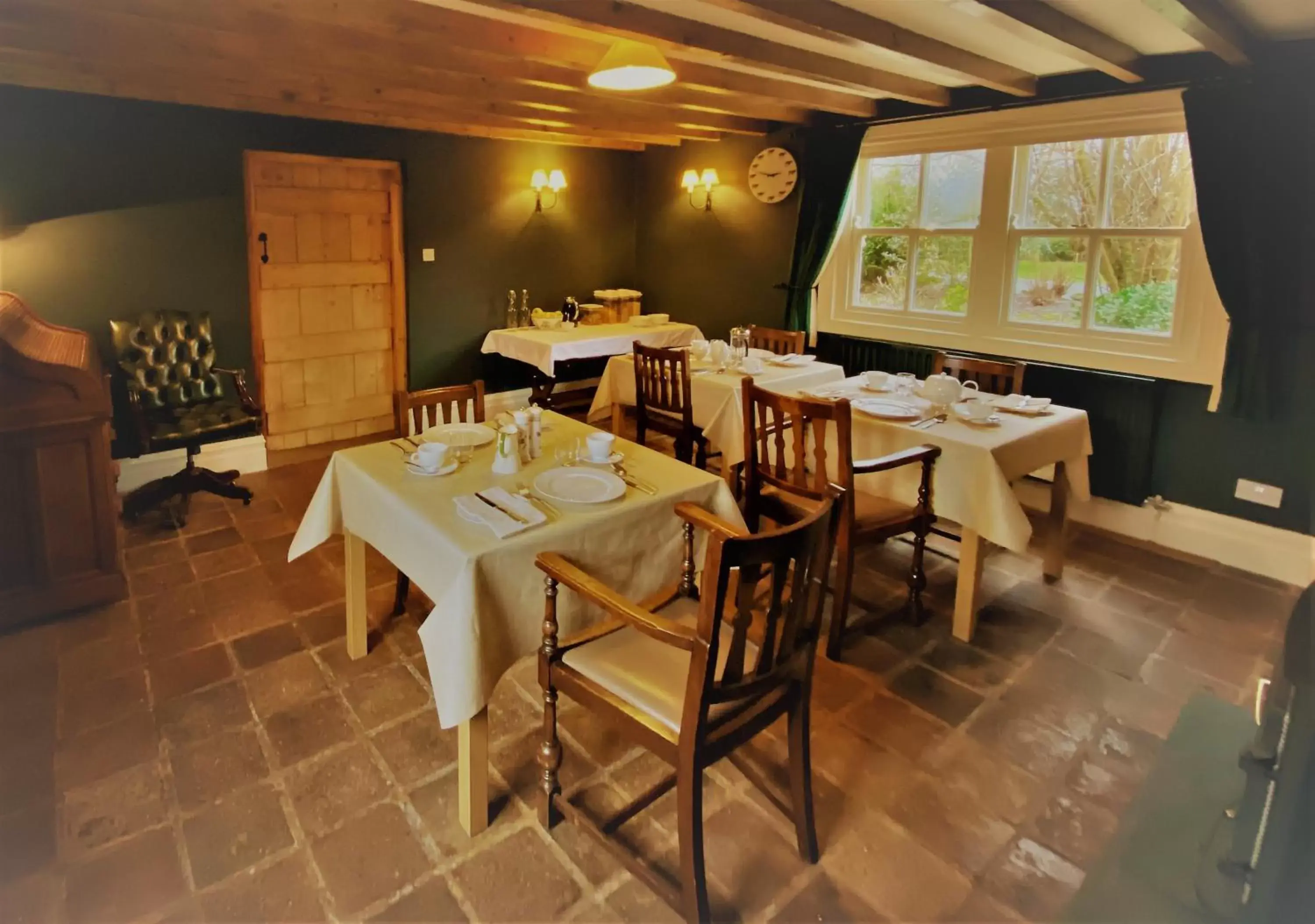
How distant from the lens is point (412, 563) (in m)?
2.07

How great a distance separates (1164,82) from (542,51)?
288 centimetres

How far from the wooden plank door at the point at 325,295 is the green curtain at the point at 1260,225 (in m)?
4.76

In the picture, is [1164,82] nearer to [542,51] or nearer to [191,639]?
[542,51]

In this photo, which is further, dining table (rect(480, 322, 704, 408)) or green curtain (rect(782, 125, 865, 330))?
dining table (rect(480, 322, 704, 408))

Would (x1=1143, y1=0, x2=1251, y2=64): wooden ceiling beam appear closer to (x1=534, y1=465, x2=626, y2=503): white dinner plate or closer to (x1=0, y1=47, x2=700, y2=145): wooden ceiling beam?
(x1=534, y1=465, x2=626, y2=503): white dinner plate

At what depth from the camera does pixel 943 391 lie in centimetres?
337

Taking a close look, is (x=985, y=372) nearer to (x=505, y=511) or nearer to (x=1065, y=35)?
(x=1065, y=35)

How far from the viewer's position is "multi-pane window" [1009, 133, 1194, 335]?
12.9 ft

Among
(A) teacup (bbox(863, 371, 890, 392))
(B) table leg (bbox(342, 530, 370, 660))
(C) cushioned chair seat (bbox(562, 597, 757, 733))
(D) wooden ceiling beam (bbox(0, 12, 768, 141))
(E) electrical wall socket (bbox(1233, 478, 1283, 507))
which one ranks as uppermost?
(D) wooden ceiling beam (bbox(0, 12, 768, 141))

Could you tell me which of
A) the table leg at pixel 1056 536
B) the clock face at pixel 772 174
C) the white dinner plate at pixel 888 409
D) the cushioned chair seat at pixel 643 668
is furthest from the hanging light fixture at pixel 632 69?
the clock face at pixel 772 174

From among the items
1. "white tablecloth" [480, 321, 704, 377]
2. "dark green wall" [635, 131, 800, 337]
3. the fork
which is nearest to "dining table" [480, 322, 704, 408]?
"white tablecloth" [480, 321, 704, 377]

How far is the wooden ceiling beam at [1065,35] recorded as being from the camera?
2738mm

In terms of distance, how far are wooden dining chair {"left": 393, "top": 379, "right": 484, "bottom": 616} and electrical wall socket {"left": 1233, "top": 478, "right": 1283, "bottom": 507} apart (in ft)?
11.6

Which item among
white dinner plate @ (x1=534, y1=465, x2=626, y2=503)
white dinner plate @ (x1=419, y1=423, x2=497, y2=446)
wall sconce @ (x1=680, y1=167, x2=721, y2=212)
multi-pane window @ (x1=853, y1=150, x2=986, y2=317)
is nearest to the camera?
white dinner plate @ (x1=534, y1=465, x2=626, y2=503)
